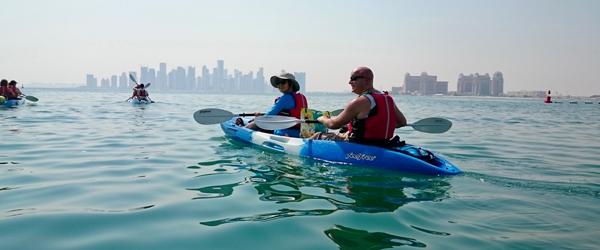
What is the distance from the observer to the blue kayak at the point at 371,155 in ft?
19.1

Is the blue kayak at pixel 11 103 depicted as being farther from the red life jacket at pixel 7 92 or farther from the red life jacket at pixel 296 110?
the red life jacket at pixel 296 110

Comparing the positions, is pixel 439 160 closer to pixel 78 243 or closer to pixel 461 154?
pixel 461 154

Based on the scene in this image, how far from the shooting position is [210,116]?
30.1 feet

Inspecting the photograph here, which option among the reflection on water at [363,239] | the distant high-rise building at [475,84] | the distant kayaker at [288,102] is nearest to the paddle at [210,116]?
the distant kayaker at [288,102]

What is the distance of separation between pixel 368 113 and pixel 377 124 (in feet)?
0.81

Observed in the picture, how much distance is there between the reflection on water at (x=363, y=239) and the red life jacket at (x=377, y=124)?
2744 mm

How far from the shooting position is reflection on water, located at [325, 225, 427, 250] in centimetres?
316

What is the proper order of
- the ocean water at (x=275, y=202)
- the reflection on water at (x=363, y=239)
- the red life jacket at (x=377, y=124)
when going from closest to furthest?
the reflection on water at (x=363, y=239) → the ocean water at (x=275, y=202) → the red life jacket at (x=377, y=124)

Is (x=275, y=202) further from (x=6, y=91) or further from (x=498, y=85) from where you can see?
(x=498, y=85)

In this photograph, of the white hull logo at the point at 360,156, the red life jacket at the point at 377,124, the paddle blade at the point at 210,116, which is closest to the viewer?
the red life jacket at the point at 377,124

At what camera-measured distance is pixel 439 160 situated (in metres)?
6.08

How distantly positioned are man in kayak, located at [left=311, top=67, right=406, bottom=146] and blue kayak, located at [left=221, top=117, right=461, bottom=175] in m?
0.18

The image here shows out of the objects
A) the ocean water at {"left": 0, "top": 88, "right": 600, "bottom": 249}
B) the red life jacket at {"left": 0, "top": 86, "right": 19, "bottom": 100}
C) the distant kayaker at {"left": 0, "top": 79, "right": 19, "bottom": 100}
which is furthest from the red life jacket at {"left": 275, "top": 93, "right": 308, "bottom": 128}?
the red life jacket at {"left": 0, "top": 86, "right": 19, "bottom": 100}

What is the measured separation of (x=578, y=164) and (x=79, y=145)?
9078 millimetres
